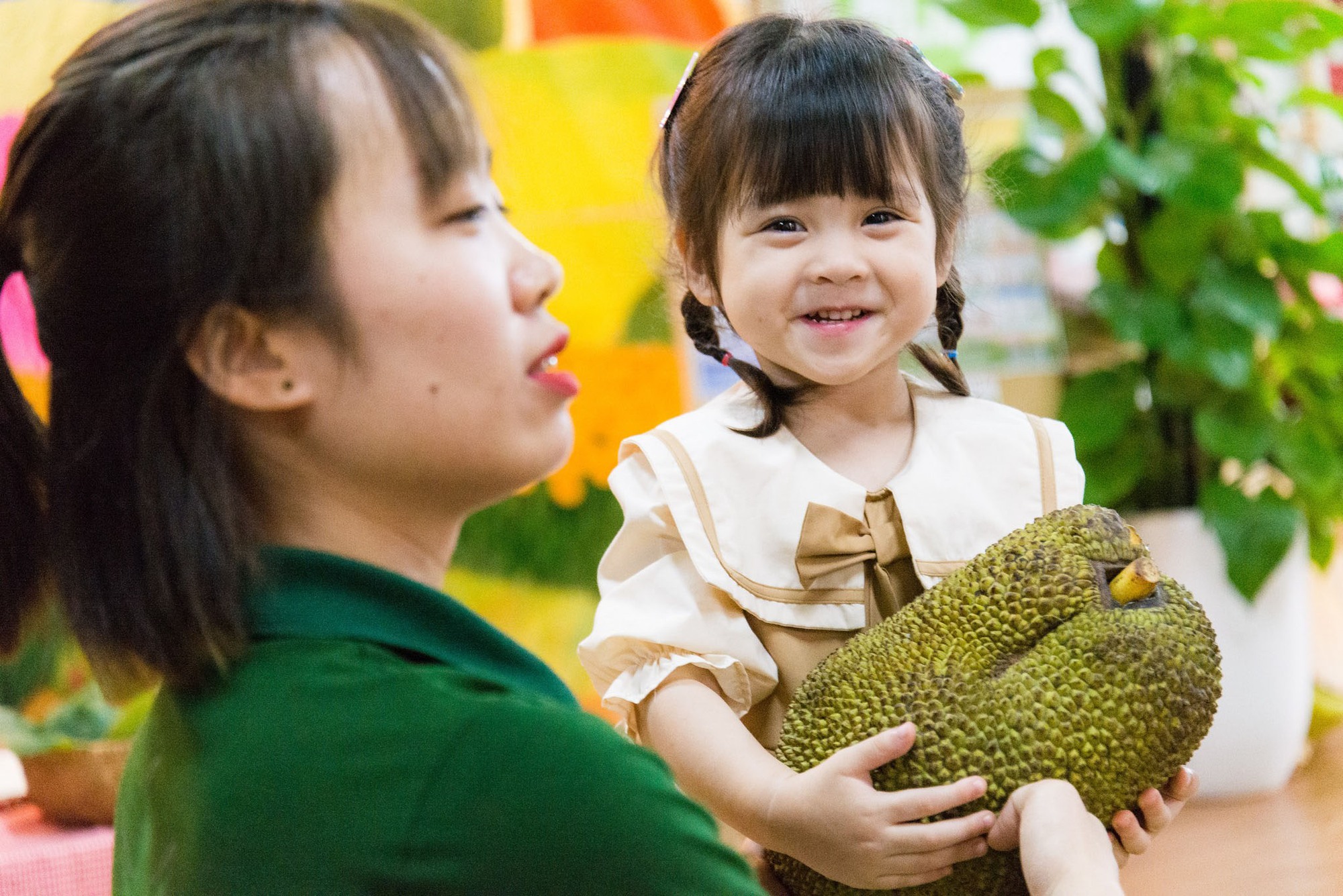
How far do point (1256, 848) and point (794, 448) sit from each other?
1.46m

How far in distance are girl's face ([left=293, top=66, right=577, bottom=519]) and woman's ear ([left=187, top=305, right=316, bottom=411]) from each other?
0.05 feet

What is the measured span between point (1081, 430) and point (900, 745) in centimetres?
167

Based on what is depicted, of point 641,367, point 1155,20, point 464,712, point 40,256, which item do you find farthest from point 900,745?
point 1155,20

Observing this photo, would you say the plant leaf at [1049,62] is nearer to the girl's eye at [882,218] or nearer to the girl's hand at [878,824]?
the girl's eye at [882,218]

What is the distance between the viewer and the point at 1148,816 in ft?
2.58

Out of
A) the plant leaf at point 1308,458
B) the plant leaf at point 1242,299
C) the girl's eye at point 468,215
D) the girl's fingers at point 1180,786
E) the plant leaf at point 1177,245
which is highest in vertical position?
the girl's eye at point 468,215

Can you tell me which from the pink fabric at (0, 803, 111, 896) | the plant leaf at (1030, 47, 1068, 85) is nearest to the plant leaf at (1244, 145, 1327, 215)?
the plant leaf at (1030, 47, 1068, 85)

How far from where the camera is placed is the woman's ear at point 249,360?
0.61 meters

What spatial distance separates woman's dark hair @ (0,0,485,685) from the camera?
0.59 m

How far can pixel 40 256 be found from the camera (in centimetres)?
63

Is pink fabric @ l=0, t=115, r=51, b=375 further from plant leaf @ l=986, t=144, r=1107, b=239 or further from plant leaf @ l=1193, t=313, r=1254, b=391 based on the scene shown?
plant leaf @ l=1193, t=313, r=1254, b=391

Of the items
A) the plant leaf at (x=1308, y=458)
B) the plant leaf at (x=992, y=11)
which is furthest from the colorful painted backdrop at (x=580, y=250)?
the plant leaf at (x=1308, y=458)

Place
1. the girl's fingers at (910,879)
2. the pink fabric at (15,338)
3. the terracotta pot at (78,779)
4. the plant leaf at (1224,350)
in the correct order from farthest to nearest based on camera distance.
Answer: the plant leaf at (1224,350) < the terracotta pot at (78,779) < the pink fabric at (15,338) < the girl's fingers at (910,879)

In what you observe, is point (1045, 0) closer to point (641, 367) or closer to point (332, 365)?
point (641, 367)
